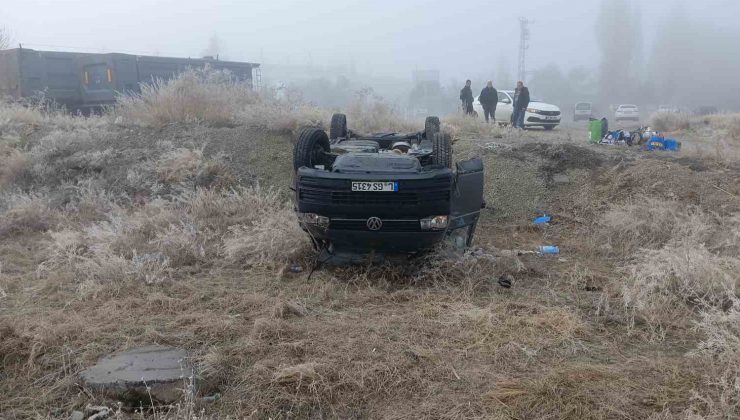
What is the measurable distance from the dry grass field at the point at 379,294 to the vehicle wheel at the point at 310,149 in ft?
2.71

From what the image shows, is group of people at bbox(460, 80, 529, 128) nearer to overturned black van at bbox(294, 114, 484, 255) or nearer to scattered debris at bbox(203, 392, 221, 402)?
overturned black van at bbox(294, 114, 484, 255)

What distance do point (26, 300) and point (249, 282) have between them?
1.94 metres

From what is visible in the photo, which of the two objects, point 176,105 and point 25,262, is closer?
point 25,262

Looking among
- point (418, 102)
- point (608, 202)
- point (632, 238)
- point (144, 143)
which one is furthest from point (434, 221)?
point (418, 102)

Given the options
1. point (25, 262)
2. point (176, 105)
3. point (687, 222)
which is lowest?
point (25, 262)

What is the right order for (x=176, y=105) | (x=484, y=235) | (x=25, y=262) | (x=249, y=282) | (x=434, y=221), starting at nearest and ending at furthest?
(x=434, y=221) → (x=249, y=282) → (x=25, y=262) → (x=484, y=235) → (x=176, y=105)

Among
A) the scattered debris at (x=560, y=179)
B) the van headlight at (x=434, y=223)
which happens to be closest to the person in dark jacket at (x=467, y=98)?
the scattered debris at (x=560, y=179)

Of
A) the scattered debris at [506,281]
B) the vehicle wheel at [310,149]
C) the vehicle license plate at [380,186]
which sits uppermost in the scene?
the vehicle wheel at [310,149]

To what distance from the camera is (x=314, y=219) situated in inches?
208

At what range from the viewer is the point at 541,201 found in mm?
8867

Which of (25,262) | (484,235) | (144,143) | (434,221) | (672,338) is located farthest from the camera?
(144,143)

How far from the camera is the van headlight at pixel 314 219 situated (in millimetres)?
5239

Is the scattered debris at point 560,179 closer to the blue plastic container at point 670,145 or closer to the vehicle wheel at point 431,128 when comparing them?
the vehicle wheel at point 431,128

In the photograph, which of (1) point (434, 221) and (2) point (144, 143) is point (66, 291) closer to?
(1) point (434, 221)
